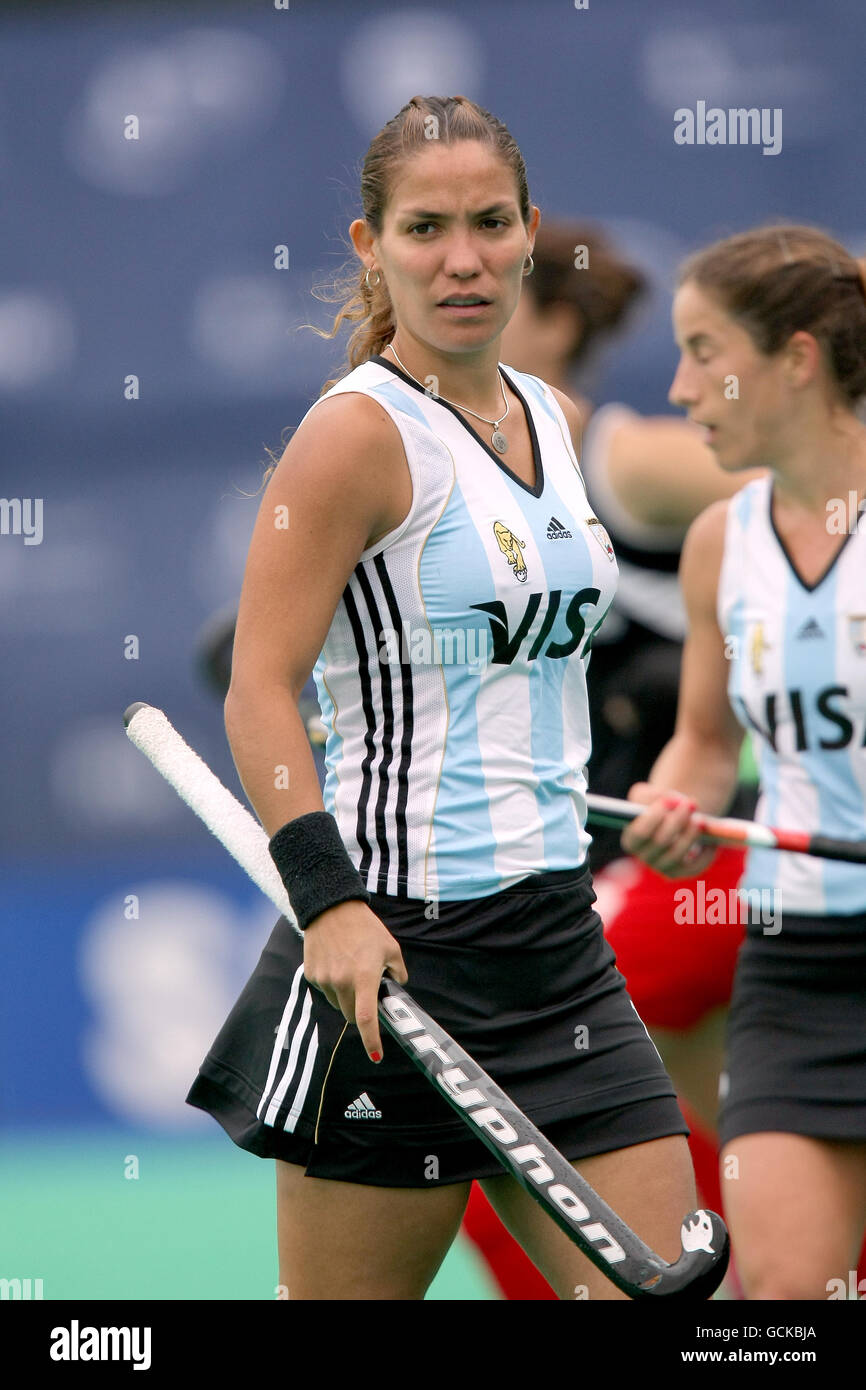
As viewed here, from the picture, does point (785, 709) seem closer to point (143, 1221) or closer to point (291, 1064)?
point (291, 1064)

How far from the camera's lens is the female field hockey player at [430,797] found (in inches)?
82.0

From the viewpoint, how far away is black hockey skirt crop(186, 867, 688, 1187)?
2.11 metres

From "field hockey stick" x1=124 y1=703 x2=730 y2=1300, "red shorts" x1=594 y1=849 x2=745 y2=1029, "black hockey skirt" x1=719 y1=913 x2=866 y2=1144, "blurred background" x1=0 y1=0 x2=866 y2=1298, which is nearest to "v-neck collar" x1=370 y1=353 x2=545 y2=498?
"field hockey stick" x1=124 y1=703 x2=730 y2=1300

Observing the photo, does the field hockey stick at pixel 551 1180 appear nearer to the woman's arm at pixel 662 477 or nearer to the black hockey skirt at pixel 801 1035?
the black hockey skirt at pixel 801 1035

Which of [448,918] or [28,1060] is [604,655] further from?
[28,1060]

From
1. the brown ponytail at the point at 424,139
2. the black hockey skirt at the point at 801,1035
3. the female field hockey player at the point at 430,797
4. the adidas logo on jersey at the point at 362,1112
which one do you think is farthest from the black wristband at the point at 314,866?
the black hockey skirt at the point at 801,1035

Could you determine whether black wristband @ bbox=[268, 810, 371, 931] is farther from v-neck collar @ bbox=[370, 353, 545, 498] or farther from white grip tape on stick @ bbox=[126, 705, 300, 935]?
v-neck collar @ bbox=[370, 353, 545, 498]

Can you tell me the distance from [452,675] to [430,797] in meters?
0.14

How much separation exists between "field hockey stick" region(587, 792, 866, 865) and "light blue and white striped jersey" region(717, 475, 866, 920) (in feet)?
0.19

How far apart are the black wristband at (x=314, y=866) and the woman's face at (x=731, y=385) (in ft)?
4.40

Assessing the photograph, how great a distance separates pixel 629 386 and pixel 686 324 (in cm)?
341

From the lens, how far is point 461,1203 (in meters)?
2.16
